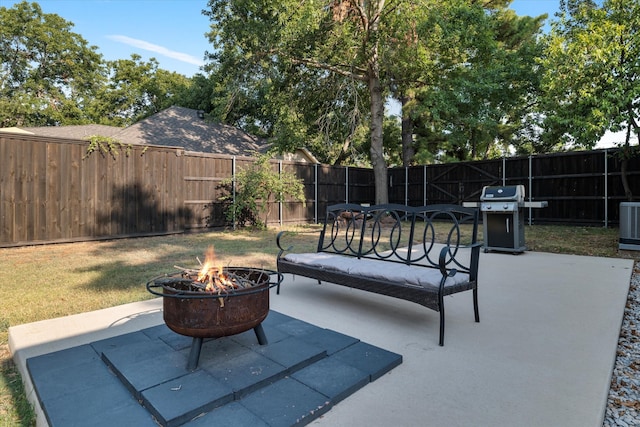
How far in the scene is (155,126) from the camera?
15.2 metres

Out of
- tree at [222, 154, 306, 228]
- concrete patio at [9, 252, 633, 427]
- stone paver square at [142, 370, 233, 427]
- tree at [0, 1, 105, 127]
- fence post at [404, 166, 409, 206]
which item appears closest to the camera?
stone paver square at [142, 370, 233, 427]

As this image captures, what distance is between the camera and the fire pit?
1.91m

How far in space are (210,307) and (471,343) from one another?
6.12 feet

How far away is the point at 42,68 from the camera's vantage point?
80.5ft

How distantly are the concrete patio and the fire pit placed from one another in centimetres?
69

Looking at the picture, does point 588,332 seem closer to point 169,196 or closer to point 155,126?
point 169,196

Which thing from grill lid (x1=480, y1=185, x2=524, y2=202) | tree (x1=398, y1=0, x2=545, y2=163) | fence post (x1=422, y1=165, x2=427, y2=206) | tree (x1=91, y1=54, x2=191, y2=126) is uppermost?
tree (x1=91, y1=54, x2=191, y2=126)

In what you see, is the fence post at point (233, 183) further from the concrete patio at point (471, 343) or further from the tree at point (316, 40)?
the concrete patio at point (471, 343)

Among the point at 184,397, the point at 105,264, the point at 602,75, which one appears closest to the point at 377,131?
the point at 602,75

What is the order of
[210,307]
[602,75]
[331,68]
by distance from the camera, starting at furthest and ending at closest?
[331,68] → [602,75] → [210,307]

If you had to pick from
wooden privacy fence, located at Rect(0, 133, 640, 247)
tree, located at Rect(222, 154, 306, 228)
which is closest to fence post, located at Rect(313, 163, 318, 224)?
wooden privacy fence, located at Rect(0, 133, 640, 247)

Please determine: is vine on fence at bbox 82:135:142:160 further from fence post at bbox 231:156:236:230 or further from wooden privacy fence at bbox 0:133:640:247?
fence post at bbox 231:156:236:230

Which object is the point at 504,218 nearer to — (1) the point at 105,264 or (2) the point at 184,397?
(2) the point at 184,397

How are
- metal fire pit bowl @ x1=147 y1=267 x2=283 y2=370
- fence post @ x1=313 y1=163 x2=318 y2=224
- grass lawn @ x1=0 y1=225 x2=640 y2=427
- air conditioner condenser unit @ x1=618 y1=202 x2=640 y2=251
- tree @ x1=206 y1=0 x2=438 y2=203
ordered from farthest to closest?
fence post @ x1=313 y1=163 x2=318 y2=224, tree @ x1=206 y1=0 x2=438 y2=203, air conditioner condenser unit @ x1=618 y1=202 x2=640 y2=251, grass lawn @ x1=0 y1=225 x2=640 y2=427, metal fire pit bowl @ x1=147 y1=267 x2=283 y2=370
